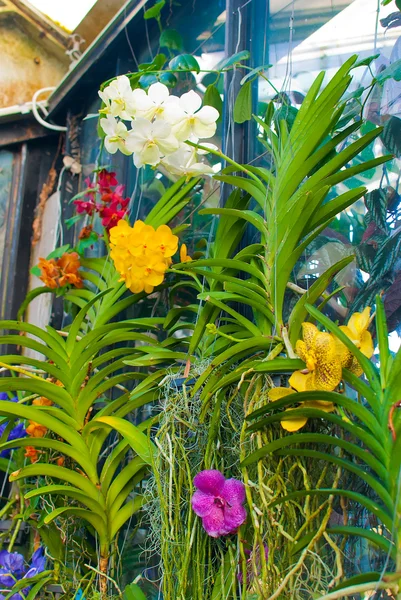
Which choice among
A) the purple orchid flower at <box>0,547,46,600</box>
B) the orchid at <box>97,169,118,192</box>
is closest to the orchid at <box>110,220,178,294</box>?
the orchid at <box>97,169,118,192</box>

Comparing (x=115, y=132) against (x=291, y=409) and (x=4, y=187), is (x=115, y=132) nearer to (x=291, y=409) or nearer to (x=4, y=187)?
(x=291, y=409)

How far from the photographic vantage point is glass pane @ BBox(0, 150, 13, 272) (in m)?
2.54

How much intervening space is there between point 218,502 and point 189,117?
0.75m

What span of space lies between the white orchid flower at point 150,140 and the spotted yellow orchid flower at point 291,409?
22.8 inches

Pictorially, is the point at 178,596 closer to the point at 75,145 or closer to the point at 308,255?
the point at 308,255

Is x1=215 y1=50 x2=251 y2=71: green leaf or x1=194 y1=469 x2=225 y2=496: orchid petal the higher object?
x1=215 y1=50 x2=251 y2=71: green leaf

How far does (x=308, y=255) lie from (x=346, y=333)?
43cm

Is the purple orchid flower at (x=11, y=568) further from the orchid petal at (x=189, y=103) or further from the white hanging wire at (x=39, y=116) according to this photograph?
the white hanging wire at (x=39, y=116)

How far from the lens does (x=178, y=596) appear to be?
1.03 metres

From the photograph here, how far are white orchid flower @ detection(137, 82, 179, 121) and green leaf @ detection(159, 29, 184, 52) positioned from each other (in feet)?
2.10

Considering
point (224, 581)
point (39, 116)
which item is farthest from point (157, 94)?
point (39, 116)

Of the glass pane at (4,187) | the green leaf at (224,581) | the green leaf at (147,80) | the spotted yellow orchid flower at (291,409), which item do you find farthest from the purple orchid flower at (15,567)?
the glass pane at (4,187)

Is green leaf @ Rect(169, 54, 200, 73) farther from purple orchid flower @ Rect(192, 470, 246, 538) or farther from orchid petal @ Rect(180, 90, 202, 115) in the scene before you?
purple orchid flower @ Rect(192, 470, 246, 538)

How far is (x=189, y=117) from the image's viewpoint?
1253mm
